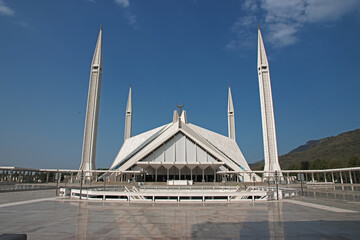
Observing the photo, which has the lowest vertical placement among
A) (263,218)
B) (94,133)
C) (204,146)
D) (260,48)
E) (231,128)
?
(263,218)

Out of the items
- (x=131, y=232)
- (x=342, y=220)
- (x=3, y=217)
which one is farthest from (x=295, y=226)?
(x=3, y=217)

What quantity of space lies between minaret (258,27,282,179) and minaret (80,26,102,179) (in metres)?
25.4

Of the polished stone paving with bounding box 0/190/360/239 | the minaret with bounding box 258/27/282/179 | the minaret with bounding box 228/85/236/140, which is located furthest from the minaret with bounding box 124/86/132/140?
the polished stone paving with bounding box 0/190/360/239

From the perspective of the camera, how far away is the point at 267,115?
35969 mm

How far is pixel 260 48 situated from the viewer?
3978cm

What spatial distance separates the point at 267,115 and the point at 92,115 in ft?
88.3

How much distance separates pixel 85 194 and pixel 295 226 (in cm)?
1029

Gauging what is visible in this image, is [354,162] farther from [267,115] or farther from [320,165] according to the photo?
[267,115]

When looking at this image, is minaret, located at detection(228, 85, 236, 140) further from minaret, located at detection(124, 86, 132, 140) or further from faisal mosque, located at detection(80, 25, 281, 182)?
minaret, located at detection(124, 86, 132, 140)

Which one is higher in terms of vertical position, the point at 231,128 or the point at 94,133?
the point at 231,128

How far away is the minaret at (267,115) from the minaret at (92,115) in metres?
25.4

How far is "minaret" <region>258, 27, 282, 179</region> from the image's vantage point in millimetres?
33906

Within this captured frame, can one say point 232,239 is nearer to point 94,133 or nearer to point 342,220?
point 342,220

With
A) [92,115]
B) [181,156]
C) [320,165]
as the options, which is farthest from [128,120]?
[320,165]
